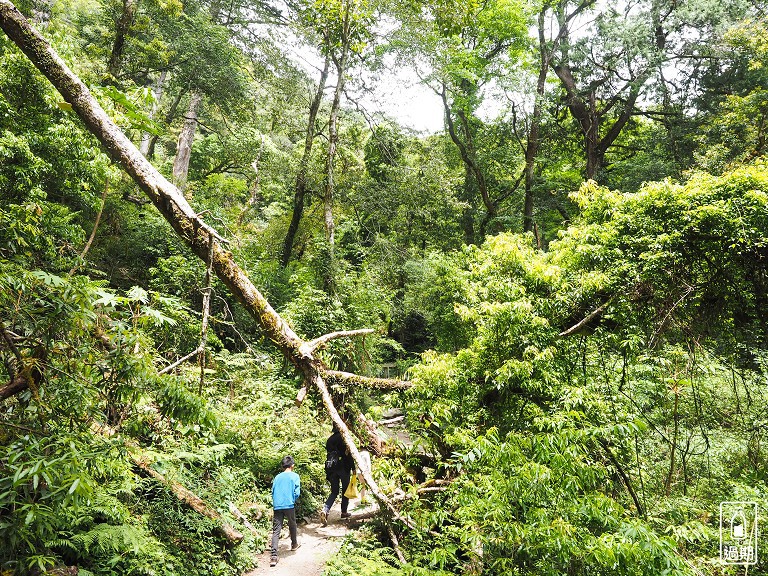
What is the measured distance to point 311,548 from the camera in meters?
6.36

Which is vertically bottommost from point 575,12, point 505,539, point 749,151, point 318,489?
point 318,489

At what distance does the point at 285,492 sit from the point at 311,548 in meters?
1.09

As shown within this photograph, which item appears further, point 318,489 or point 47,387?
point 318,489

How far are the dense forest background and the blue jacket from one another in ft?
2.22

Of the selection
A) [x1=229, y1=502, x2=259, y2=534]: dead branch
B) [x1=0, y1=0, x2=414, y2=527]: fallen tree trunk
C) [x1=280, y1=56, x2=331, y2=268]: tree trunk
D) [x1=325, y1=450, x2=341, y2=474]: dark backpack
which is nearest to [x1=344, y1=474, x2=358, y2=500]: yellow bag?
[x1=325, y1=450, x2=341, y2=474]: dark backpack

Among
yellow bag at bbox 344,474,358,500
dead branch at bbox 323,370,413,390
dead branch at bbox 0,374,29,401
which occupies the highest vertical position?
dead branch at bbox 0,374,29,401

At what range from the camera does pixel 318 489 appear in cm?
852

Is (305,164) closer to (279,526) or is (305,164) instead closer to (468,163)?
(468,163)

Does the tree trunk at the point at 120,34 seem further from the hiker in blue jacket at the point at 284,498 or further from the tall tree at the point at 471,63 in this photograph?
the hiker in blue jacket at the point at 284,498

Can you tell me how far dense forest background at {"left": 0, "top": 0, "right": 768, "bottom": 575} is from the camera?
3.21 meters

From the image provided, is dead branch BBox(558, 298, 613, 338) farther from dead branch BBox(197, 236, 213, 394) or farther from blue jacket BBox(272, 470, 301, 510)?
dead branch BBox(197, 236, 213, 394)

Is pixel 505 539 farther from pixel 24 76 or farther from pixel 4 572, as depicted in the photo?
pixel 24 76

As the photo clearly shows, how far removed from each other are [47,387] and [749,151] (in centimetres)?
1634

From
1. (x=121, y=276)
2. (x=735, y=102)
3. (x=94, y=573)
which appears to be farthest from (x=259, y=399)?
(x=735, y=102)
